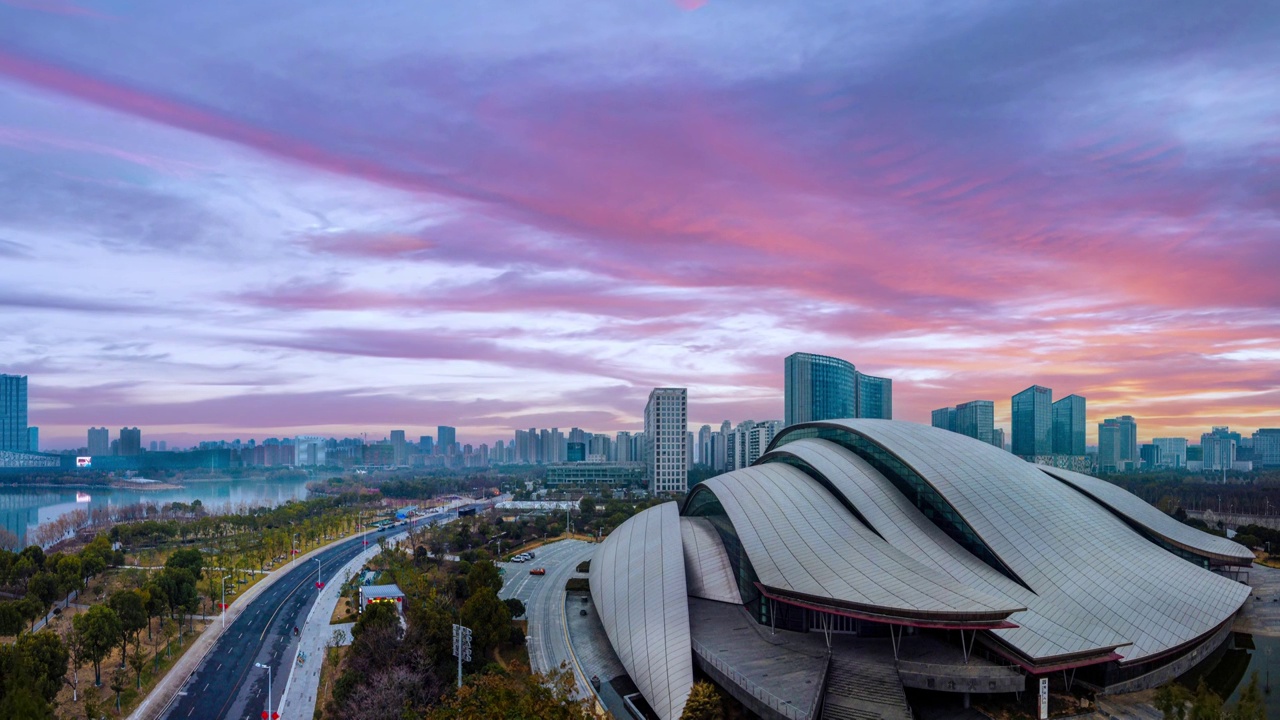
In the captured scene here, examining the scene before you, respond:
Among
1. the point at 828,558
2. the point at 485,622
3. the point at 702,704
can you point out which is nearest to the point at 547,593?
the point at 485,622

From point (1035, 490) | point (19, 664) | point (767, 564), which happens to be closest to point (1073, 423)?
point (1035, 490)

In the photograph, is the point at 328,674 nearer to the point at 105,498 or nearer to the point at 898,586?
the point at 898,586

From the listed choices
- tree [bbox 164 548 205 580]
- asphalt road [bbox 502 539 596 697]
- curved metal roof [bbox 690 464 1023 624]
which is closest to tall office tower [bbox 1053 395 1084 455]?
asphalt road [bbox 502 539 596 697]

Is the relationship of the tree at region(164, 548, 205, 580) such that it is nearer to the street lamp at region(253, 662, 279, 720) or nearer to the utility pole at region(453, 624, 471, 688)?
the street lamp at region(253, 662, 279, 720)

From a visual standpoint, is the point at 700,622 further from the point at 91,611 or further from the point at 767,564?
the point at 91,611

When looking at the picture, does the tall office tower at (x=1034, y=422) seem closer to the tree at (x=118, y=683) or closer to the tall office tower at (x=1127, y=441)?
the tall office tower at (x=1127, y=441)
